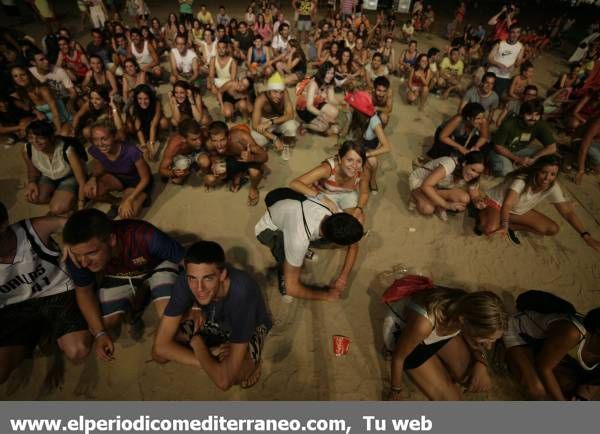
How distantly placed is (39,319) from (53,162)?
1.99m

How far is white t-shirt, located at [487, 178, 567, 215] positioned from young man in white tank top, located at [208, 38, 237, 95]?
5.26 m

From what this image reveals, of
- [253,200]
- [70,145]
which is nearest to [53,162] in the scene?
[70,145]

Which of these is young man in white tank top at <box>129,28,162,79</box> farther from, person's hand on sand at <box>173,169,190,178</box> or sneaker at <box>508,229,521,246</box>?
sneaker at <box>508,229,521,246</box>

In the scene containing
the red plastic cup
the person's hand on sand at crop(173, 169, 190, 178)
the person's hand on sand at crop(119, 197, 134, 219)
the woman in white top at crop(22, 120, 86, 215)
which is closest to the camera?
the red plastic cup

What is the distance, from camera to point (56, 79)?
5414mm

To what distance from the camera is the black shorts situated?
2391 millimetres

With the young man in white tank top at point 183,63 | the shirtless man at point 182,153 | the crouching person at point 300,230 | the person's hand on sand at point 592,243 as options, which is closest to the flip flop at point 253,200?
the shirtless man at point 182,153

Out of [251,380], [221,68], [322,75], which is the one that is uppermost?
[322,75]

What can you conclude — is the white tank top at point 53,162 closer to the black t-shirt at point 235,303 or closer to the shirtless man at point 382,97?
the black t-shirt at point 235,303

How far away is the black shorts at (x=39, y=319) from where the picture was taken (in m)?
2.39

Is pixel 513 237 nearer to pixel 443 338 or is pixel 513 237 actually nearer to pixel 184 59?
pixel 443 338

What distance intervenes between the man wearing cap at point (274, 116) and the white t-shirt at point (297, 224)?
2.50 meters

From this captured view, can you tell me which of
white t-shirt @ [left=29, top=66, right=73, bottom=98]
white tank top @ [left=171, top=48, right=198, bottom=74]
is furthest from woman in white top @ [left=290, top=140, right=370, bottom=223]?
white t-shirt @ [left=29, top=66, right=73, bottom=98]

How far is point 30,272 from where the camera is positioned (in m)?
2.40
